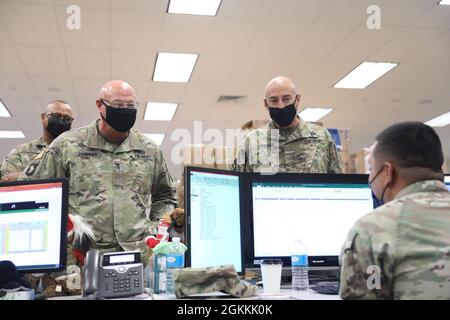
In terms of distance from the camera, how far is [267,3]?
13.0 feet

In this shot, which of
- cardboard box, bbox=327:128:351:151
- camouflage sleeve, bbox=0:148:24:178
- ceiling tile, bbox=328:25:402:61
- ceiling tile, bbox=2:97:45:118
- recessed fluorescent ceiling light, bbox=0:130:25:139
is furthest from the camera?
recessed fluorescent ceiling light, bbox=0:130:25:139

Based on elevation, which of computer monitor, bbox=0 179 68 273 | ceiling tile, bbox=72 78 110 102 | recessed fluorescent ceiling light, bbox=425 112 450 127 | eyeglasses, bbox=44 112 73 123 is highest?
ceiling tile, bbox=72 78 110 102

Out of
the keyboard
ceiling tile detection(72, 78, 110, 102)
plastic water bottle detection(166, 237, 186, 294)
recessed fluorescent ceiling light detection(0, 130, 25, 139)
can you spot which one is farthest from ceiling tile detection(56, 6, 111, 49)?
recessed fluorescent ceiling light detection(0, 130, 25, 139)

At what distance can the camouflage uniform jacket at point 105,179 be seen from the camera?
206 cm

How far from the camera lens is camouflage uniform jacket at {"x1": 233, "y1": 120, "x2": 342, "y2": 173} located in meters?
2.46

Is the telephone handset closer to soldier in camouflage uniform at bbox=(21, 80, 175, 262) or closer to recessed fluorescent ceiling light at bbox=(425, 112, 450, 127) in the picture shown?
soldier in camouflage uniform at bbox=(21, 80, 175, 262)

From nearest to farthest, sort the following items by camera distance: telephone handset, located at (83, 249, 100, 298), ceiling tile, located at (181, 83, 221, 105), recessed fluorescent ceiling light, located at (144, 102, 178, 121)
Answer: telephone handset, located at (83, 249, 100, 298) → ceiling tile, located at (181, 83, 221, 105) → recessed fluorescent ceiling light, located at (144, 102, 178, 121)

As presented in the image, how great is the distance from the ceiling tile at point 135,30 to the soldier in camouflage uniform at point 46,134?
4.56 ft

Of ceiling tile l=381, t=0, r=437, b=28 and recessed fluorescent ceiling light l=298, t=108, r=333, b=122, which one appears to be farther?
recessed fluorescent ceiling light l=298, t=108, r=333, b=122

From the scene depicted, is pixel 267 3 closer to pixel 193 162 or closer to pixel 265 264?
pixel 193 162

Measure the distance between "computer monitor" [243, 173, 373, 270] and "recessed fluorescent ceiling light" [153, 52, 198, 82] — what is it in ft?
11.9

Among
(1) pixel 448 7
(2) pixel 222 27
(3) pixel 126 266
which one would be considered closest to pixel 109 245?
(3) pixel 126 266

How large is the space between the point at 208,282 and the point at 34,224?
604 mm

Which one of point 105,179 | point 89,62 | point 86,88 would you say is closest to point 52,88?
point 86,88
